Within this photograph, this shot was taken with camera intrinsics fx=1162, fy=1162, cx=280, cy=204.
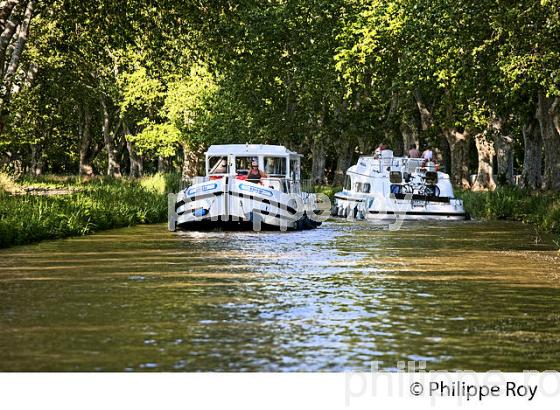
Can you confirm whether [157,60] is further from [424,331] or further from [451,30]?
[424,331]

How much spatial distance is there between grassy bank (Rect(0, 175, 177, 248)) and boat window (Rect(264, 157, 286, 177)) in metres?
4.06

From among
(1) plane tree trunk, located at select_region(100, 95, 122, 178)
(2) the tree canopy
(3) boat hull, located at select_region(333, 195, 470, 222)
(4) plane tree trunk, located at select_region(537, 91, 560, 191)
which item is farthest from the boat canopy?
(1) plane tree trunk, located at select_region(100, 95, 122, 178)

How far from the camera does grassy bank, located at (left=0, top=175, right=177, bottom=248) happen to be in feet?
87.8

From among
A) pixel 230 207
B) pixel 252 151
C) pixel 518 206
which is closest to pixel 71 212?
pixel 230 207

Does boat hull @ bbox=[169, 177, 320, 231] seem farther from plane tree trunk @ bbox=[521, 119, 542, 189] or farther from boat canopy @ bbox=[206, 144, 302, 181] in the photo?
plane tree trunk @ bbox=[521, 119, 542, 189]

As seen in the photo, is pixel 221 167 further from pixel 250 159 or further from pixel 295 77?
pixel 295 77

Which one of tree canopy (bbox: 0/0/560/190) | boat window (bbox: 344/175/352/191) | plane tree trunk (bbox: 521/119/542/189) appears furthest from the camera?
plane tree trunk (bbox: 521/119/542/189)

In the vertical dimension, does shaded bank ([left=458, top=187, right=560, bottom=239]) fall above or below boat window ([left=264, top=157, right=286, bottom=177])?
below

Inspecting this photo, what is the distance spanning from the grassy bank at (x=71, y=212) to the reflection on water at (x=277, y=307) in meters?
1.19

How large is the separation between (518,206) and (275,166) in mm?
8415

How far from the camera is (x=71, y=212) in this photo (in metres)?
31.2

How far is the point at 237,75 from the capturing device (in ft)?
222
